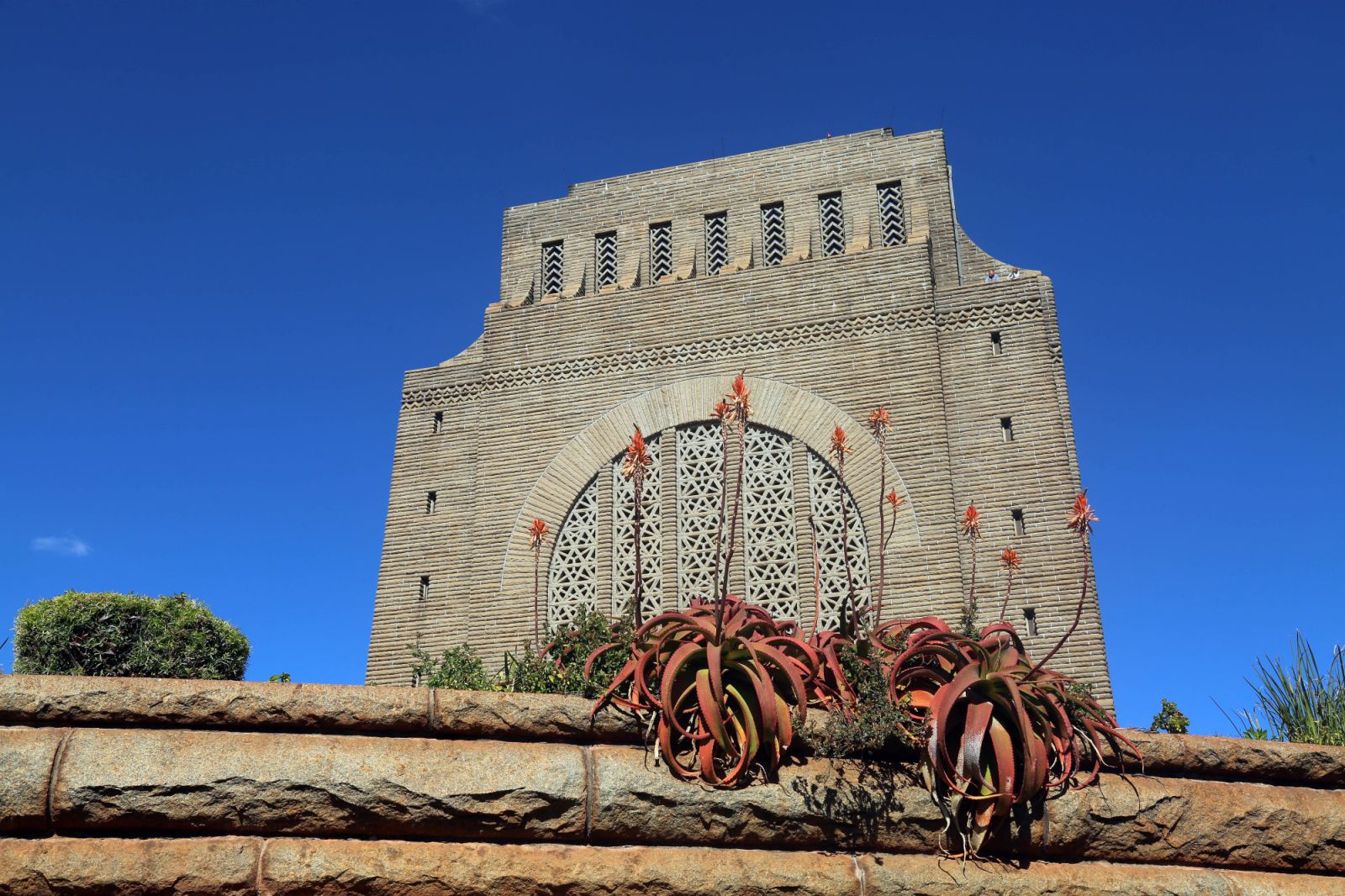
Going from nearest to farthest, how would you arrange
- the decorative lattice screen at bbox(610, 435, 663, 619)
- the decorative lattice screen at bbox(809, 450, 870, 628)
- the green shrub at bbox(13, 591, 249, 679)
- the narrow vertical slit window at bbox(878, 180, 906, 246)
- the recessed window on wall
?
1. the green shrub at bbox(13, 591, 249, 679)
2. the decorative lattice screen at bbox(809, 450, 870, 628)
3. the decorative lattice screen at bbox(610, 435, 663, 619)
4. the narrow vertical slit window at bbox(878, 180, 906, 246)
5. the recessed window on wall

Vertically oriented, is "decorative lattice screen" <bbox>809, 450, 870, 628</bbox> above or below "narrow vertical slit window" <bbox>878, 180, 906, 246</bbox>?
below

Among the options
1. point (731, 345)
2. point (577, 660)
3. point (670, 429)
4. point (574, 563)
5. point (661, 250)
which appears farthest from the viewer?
point (661, 250)

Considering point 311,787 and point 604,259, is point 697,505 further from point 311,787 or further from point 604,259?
point 311,787

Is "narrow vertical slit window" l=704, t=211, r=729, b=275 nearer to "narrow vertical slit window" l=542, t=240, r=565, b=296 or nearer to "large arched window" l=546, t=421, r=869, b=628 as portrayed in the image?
"narrow vertical slit window" l=542, t=240, r=565, b=296

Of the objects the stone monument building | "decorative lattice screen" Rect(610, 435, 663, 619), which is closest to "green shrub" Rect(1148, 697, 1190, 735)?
the stone monument building

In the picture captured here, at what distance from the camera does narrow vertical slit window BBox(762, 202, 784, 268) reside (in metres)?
14.8

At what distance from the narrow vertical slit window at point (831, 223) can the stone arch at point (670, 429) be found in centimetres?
204

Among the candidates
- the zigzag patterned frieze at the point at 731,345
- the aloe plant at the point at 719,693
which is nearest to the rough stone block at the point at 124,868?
the aloe plant at the point at 719,693

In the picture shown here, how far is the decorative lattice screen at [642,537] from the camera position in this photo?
13055 mm

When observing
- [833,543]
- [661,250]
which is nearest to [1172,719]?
[833,543]

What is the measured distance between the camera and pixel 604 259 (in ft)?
51.1

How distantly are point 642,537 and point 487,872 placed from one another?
28.4 ft

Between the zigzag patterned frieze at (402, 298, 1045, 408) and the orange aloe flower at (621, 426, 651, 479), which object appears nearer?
the orange aloe flower at (621, 426, 651, 479)

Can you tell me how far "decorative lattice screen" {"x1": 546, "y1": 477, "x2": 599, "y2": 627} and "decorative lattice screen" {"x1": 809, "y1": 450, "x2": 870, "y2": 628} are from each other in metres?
2.54
